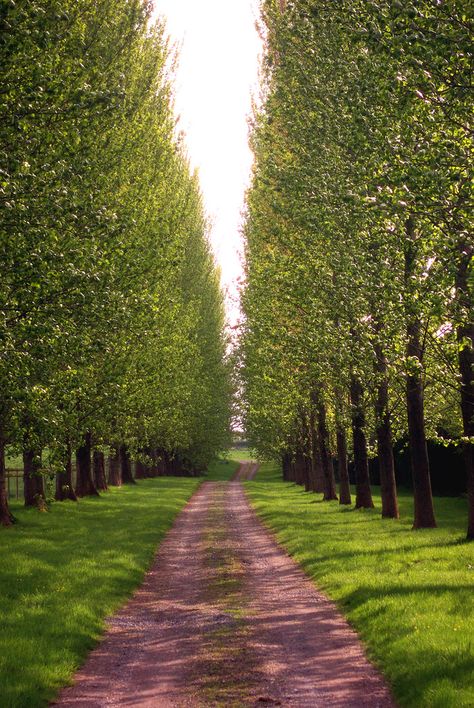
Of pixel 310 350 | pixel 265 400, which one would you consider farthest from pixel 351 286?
pixel 265 400

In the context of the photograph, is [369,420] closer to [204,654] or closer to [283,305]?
[283,305]

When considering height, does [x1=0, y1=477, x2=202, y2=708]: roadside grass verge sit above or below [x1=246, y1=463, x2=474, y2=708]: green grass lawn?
above

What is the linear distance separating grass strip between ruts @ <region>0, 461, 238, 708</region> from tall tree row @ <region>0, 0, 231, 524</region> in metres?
2.13

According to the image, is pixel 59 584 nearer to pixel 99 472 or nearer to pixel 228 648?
pixel 228 648

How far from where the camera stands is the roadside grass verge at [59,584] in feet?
36.0

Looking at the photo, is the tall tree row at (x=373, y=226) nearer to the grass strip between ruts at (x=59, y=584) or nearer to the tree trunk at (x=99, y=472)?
the grass strip between ruts at (x=59, y=584)

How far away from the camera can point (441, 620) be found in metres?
12.7

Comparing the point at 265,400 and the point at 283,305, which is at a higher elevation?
the point at 283,305

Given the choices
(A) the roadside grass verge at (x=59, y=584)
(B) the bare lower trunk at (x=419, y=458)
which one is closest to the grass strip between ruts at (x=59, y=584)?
(A) the roadside grass verge at (x=59, y=584)

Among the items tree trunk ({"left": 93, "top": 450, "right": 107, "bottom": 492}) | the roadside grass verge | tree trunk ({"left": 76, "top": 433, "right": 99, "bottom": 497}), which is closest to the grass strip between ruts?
the roadside grass verge

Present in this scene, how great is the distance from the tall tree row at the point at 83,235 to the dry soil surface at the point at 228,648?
15.8 feet

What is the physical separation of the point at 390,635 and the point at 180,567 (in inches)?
393

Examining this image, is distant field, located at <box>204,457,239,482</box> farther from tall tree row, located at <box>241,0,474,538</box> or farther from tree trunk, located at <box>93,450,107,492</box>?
tall tree row, located at <box>241,0,474,538</box>

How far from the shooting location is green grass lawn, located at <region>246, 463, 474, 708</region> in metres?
9.95
